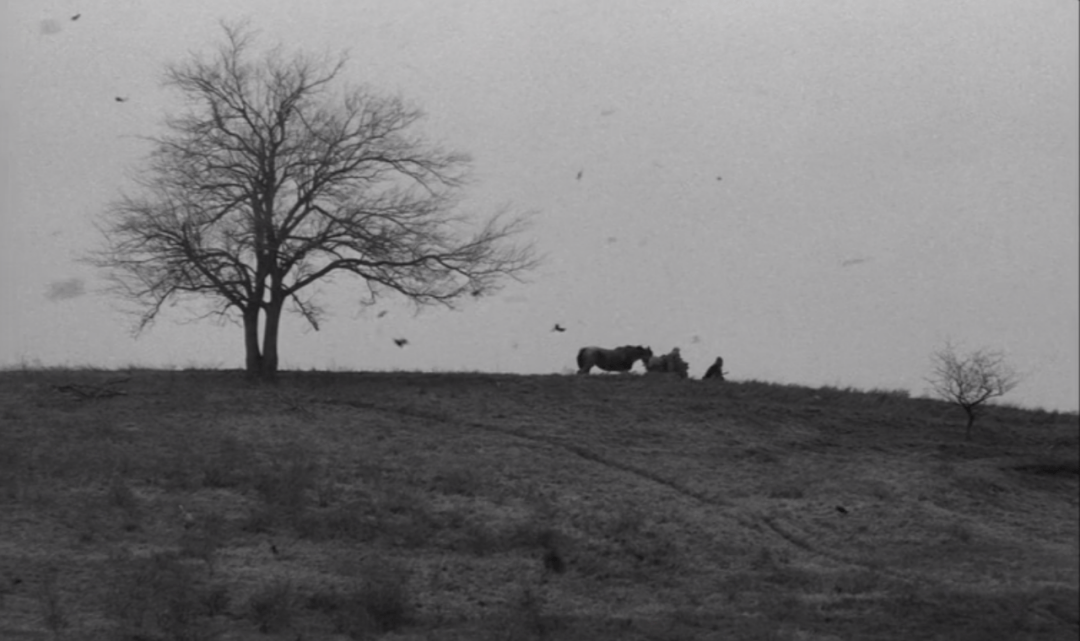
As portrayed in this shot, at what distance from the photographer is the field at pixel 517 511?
19359 millimetres

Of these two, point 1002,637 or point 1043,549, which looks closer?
point 1002,637

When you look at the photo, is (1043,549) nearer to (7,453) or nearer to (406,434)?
(406,434)

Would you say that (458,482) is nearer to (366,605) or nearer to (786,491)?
(786,491)

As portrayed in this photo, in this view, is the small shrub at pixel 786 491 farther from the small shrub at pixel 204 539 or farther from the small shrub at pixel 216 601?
the small shrub at pixel 216 601

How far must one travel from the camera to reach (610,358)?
115ft

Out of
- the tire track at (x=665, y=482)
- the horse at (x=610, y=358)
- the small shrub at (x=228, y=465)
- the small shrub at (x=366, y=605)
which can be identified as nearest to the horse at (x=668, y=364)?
the horse at (x=610, y=358)

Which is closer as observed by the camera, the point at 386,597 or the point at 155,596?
the point at 155,596

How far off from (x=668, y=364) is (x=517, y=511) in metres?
11.7

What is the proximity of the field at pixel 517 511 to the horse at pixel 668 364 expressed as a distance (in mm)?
2069

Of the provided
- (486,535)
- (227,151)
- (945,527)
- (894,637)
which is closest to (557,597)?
(486,535)

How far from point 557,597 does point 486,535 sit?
2.46 meters

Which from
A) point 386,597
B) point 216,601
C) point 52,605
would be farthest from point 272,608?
point 52,605

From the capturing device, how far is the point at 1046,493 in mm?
26922

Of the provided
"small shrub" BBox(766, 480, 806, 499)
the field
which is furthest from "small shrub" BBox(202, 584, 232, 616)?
"small shrub" BBox(766, 480, 806, 499)
